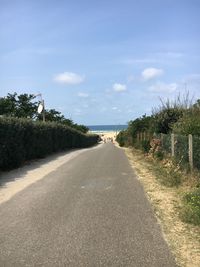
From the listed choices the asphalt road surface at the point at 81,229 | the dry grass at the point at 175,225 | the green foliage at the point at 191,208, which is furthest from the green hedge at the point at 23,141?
the green foliage at the point at 191,208

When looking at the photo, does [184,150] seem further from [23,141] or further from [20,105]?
[20,105]

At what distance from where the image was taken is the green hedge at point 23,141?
1814 centimetres

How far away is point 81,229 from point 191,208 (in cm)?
276

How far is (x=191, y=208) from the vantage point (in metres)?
9.42

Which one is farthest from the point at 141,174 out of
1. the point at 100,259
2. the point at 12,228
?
the point at 100,259

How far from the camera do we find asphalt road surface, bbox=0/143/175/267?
619 centimetres

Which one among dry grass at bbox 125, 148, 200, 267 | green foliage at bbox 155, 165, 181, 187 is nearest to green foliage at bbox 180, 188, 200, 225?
dry grass at bbox 125, 148, 200, 267

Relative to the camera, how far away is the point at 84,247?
670 cm

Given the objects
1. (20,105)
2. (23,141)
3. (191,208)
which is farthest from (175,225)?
(20,105)

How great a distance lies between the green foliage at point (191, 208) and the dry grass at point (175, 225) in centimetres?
13

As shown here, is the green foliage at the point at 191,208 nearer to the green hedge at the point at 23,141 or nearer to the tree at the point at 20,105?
the green hedge at the point at 23,141

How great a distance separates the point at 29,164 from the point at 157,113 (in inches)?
492

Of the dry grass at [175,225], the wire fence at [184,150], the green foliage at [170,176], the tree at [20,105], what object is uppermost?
the tree at [20,105]

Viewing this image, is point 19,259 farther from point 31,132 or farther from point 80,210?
point 31,132
